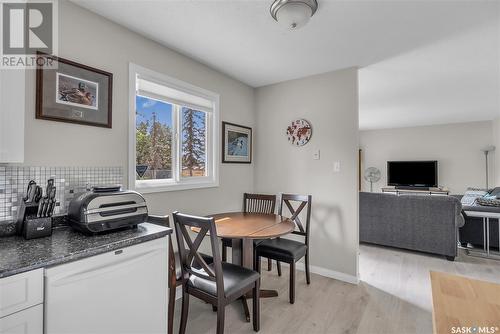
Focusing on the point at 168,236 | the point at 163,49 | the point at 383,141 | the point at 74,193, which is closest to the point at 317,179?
the point at 168,236

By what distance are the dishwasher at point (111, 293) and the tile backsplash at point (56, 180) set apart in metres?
0.65

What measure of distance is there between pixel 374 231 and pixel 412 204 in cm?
67

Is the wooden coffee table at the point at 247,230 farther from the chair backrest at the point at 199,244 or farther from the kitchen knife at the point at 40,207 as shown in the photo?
the kitchen knife at the point at 40,207

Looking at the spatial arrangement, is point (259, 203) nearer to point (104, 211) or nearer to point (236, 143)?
point (236, 143)

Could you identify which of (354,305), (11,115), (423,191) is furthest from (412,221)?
(11,115)

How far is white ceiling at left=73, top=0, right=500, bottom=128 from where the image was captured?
1.74m

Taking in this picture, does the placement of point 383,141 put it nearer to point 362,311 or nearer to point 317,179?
point 317,179

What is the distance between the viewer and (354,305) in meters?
2.25

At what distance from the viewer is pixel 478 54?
2439 mm

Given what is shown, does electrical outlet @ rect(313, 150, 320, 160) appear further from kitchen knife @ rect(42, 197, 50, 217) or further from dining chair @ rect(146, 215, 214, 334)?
kitchen knife @ rect(42, 197, 50, 217)

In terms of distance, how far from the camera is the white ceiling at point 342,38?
5.72ft

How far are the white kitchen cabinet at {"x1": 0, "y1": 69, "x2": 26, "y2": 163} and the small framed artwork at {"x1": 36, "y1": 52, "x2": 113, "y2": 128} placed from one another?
11.5 inches

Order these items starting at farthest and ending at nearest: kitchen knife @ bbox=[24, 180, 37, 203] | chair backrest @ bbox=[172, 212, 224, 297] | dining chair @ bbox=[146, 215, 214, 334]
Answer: dining chair @ bbox=[146, 215, 214, 334] → chair backrest @ bbox=[172, 212, 224, 297] → kitchen knife @ bbox=[24, 180, 37, 203]

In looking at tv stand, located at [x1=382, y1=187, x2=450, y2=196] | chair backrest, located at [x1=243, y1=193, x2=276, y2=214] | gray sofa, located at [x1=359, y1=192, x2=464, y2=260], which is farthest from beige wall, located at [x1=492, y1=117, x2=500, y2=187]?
chair backrest, located at [x1=243, y1=193, x2=276, y2=214]
